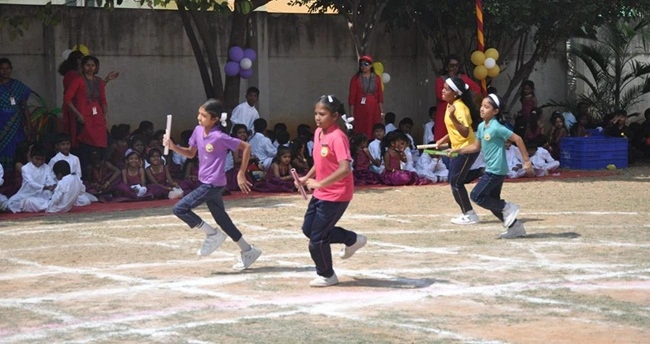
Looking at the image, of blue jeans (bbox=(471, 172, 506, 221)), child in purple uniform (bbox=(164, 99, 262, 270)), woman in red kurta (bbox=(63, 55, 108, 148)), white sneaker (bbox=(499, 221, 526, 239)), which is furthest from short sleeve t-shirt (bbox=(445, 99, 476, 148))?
woman in red kurta (bbox=(63, 55, 108, 148))

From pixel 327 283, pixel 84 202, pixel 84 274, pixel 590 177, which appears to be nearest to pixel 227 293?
pixel 327 283

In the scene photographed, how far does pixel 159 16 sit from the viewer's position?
19.0 metres

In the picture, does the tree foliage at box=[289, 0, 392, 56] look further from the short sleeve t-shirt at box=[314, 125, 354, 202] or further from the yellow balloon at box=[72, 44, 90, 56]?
the short sleeve t-shirt at box=[314, 125, 354, 202]

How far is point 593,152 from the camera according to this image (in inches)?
751

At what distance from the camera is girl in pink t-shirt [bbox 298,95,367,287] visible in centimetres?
930

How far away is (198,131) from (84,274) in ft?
5.08

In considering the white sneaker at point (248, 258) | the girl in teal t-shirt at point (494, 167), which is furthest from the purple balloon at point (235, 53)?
the white sneaker at point (248, 258)

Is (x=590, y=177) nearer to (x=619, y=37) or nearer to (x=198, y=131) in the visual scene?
(x=619, y=37)

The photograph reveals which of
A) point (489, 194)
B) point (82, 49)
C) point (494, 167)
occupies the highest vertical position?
point (82, 49)

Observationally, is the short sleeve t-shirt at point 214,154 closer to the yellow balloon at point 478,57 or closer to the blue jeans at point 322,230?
the blue jeans at point 322,230

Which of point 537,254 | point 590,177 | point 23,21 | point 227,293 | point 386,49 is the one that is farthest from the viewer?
point 386,49

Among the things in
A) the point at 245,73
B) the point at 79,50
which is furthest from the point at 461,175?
the point at 79,50

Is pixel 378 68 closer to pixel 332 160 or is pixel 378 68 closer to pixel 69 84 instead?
pixel 69 84

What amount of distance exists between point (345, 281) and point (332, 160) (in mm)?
1007
